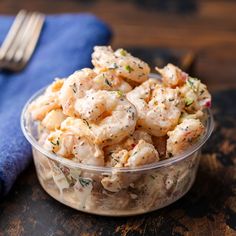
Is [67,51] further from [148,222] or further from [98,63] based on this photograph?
[148,222]

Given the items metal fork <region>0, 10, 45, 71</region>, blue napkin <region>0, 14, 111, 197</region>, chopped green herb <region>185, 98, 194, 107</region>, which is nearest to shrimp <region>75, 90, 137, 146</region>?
chopped green herb <region>185, 98, 194, 107</region>

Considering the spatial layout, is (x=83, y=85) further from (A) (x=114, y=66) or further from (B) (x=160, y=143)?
(B) (x=160, y=143)

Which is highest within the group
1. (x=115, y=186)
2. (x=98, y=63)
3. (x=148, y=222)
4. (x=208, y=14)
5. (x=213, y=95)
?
(x=98, y=63)

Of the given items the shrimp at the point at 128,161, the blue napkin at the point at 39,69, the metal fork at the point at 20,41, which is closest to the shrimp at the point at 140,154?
the shrimp at the point at 128,161

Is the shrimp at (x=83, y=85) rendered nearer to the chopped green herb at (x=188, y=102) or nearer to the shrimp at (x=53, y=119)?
the shrimp at (x=53, y=119)

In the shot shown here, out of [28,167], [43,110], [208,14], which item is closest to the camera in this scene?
[43,110]

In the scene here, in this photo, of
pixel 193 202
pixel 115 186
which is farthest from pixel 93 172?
pixel 193 202

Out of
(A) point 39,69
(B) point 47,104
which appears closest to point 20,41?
(A) point 39,69

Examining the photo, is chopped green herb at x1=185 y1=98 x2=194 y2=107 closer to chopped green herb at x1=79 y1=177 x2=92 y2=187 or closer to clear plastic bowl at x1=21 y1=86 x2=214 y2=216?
clear plastic bowl at x1=21 y1=86 x2=214 y2=216
